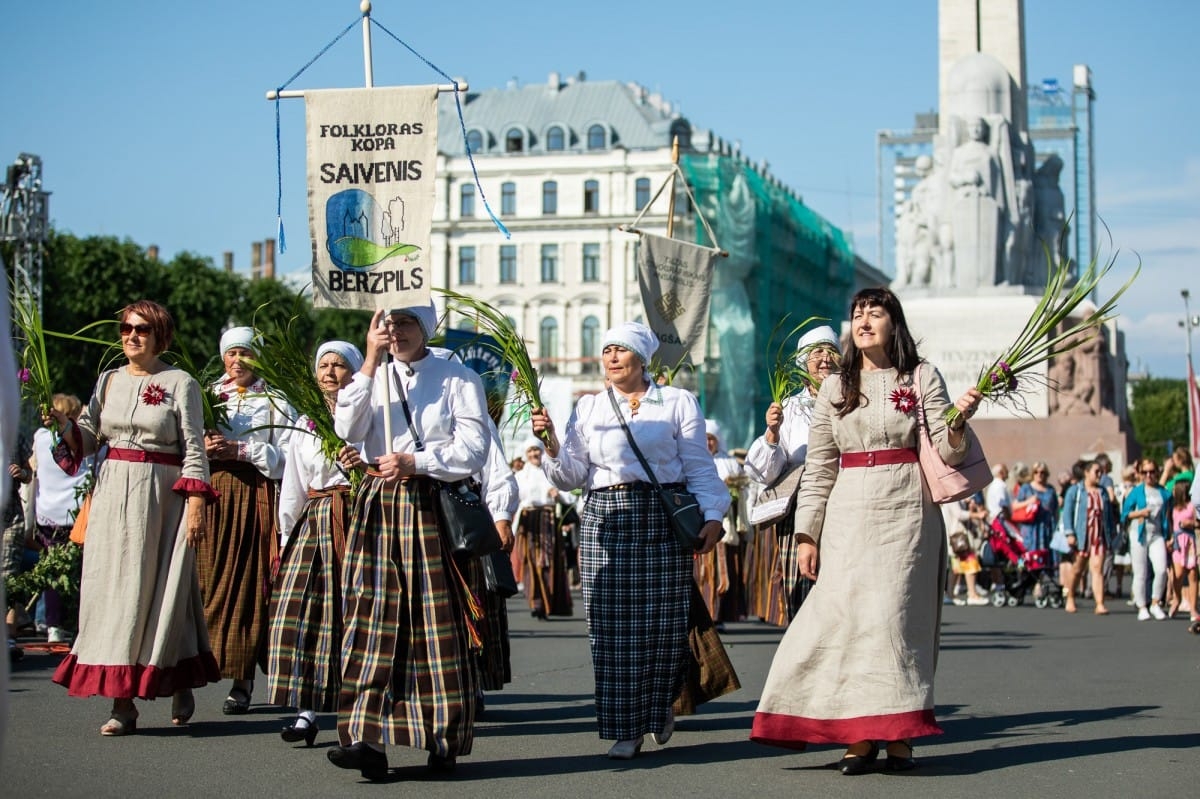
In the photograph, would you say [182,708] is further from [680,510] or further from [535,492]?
[535,492]

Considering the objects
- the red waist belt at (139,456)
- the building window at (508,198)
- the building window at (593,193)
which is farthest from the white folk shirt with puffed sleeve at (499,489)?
the building window at (508,198)

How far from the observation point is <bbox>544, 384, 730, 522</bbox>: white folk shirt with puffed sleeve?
336 inches

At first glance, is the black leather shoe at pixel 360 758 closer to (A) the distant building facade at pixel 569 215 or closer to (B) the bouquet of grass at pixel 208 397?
(B) the bouquet of grass at pixel 208 397

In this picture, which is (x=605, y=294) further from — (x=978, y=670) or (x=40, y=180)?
(x=978, y=670)

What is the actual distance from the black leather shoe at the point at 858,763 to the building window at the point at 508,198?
88.3 m

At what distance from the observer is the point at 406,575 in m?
7.53

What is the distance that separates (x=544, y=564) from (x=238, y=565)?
11.2 metres

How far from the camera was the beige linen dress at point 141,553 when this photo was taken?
28.4 feet

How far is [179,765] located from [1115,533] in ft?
54.7

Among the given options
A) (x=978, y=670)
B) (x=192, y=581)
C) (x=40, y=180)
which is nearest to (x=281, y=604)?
(x=192, y=581)

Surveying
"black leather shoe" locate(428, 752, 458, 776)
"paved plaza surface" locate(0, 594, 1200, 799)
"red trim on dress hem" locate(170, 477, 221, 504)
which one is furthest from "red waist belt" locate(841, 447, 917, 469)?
"red trim on dress hem" locate(170, 477, 221, 504)

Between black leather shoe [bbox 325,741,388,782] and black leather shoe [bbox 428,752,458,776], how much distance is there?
0.26m

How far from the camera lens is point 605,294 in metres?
94.8

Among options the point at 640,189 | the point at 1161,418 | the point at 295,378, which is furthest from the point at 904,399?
the point at 1161,418
